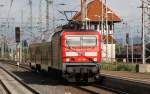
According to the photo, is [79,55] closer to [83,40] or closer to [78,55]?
[78,55]

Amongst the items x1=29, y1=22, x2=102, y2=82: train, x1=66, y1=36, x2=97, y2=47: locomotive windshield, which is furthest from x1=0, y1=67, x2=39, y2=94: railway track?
x1=66, y1=36, x2=97, y2=47: locomotive windshield

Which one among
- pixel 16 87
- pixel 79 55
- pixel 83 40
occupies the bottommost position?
pixel 16 87

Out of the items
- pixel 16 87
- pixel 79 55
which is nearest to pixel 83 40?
pixel 79 55

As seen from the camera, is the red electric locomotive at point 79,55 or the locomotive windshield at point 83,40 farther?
the locomotive windshield at point 83,40

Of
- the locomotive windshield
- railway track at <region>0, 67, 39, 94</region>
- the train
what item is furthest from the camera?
the locomotive windshield

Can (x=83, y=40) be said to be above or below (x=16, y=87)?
above

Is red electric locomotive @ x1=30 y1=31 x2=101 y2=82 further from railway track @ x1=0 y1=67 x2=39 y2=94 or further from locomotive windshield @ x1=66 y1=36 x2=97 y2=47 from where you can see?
railway track @ x1=0 y1=67 x2=39 y2=94

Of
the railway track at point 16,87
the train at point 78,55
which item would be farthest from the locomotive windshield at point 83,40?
the railway track at point 16,87

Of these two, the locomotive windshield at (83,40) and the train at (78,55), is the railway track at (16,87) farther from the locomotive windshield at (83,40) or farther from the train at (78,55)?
the locomotive windshield at (83,40)

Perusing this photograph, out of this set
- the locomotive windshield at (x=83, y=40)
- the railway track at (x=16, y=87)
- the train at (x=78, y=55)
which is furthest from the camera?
the locomotive windshield at (x=83, y=40)

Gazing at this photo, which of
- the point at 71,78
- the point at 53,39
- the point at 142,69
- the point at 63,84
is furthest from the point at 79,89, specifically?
the point at 142,69

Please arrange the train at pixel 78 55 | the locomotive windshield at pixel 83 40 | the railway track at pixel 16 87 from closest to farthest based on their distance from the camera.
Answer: the railway track at pixel 16 87 < the train at pixel 78 55 < the locomotive windshield at pixel 83 40

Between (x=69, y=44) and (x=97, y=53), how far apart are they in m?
1.73

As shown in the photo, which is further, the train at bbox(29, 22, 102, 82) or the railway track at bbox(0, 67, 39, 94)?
the train at bbox(29, 22, 102, 82)
